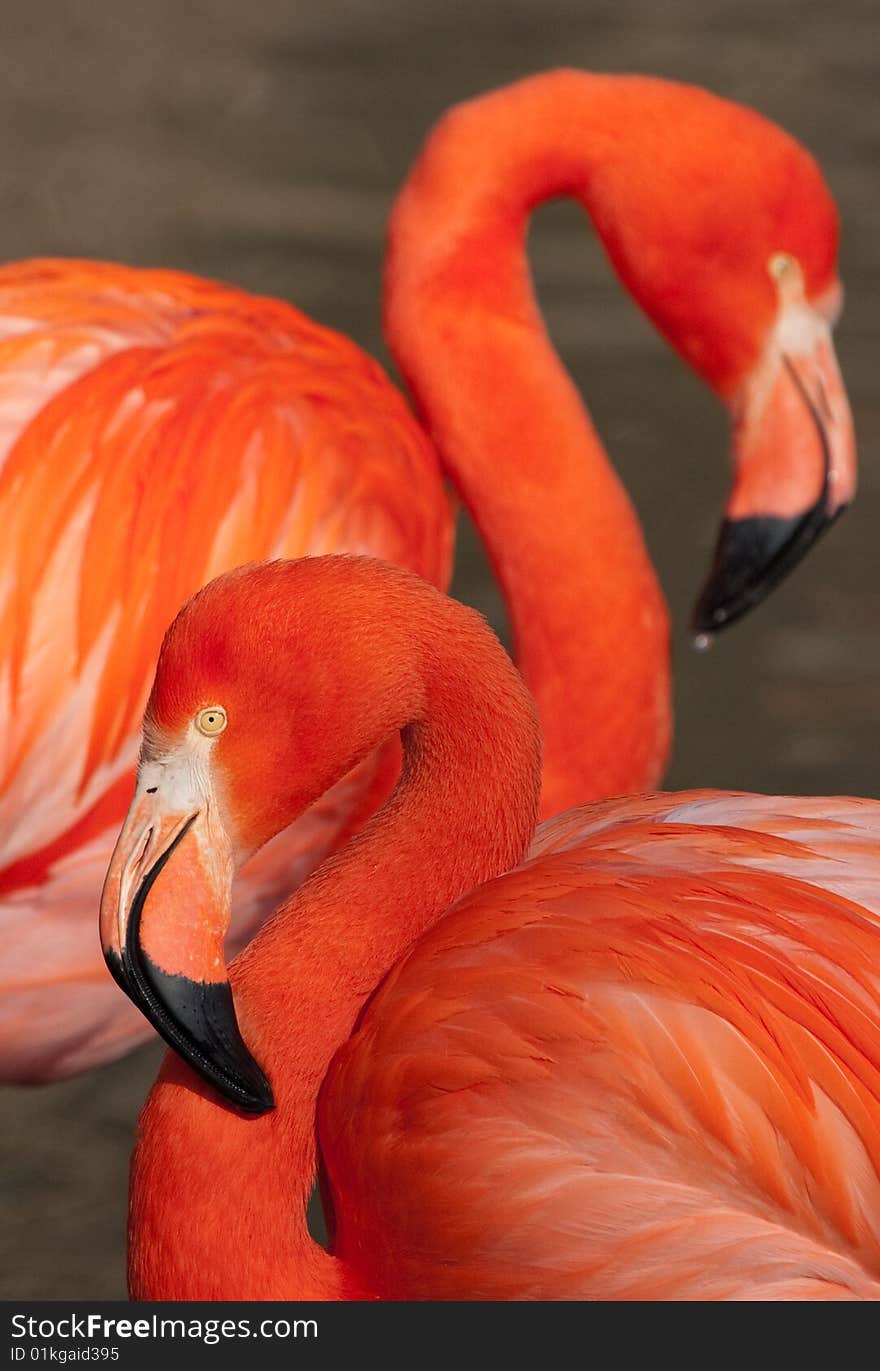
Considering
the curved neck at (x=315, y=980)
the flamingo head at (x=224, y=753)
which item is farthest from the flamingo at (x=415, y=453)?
the flamingo head at (x=224, y=753)

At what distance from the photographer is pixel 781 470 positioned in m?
3.13

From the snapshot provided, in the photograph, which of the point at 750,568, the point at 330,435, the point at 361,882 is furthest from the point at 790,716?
the point at 361,882

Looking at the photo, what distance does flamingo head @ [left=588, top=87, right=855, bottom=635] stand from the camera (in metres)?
3.12

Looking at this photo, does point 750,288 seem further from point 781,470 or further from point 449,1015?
point 449,1015

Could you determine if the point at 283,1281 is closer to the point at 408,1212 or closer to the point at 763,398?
the point at 408,1212

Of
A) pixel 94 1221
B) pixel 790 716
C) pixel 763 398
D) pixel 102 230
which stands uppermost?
pixel 763 398

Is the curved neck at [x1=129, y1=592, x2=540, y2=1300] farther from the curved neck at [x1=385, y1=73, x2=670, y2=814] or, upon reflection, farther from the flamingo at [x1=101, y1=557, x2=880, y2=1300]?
the curved neck at [x1=385, y1=73, x2=670, y2=814]

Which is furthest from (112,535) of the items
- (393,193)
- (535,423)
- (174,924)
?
(393,193)

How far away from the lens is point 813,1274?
81.0 inches

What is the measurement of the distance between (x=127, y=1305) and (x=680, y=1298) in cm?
64

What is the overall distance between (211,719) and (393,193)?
427cm

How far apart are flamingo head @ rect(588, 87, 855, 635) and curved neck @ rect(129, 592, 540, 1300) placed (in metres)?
1.01

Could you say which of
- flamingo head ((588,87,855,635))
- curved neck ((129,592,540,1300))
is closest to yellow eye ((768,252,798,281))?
flamingo head ((588,87,855,635))

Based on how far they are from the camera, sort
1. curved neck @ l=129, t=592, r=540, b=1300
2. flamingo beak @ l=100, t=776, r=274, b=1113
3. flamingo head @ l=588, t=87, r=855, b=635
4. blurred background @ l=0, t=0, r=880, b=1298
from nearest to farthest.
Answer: flamingo beak @ l=100, t=776, r=274, b=1113 < curved neck @ l=129, t=592, r=540, b=1300 < flamingo head @ l=588, t=87, r=855, b=635 < blurred background @ l=0, t=0, r=880, b=1298
